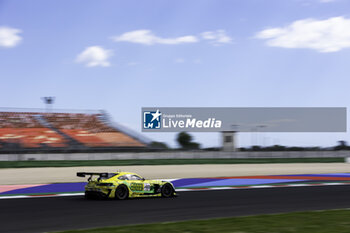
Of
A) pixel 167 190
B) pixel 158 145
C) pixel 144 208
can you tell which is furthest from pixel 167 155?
pixel 144 208

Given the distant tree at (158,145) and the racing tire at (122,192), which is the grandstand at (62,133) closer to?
the distant tree at (158,145)

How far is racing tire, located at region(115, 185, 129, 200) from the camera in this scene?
12.9m

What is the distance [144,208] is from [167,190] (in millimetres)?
2937

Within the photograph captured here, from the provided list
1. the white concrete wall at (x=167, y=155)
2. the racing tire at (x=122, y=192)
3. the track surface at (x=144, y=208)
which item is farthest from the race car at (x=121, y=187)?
the white concrete wall at (x=167, y=155)

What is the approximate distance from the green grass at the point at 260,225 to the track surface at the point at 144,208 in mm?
933

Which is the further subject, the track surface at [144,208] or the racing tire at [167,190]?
the racing tire at [167,190]

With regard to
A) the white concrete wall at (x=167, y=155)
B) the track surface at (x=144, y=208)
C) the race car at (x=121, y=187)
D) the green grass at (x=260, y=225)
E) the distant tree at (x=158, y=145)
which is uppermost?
the distant tree at (x=158, y=145)

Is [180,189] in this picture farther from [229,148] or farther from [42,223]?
[229,148]

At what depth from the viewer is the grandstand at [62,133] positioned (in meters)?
39.8

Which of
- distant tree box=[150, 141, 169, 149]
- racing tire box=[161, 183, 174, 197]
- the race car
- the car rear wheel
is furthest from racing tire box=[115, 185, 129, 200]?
distant tree box=[150, 141, 169, 149]

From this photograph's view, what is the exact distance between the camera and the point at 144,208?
1107cm

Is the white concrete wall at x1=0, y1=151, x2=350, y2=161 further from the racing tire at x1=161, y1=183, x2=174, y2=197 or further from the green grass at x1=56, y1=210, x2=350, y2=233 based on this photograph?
the green grass at x1=56, y1=210, x2=350, y2=233

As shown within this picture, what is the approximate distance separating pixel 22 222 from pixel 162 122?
37100 millimetres

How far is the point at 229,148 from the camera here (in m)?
49.5
